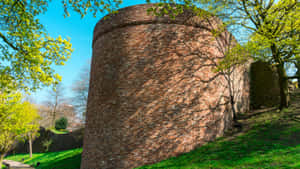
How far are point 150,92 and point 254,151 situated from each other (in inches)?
175

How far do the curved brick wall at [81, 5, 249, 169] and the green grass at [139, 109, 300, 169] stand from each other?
70 cm

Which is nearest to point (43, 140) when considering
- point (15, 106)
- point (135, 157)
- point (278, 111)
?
point (15, 106)

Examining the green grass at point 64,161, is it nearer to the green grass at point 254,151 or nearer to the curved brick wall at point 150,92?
the curved brick wall at point 150,92

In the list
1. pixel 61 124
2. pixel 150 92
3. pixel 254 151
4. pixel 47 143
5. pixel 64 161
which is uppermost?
pixel 150 92

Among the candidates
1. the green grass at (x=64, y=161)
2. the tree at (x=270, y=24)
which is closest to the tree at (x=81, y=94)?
the green grass at (x=64, y=161)

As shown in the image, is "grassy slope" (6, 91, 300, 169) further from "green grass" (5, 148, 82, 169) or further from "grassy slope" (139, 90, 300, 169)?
"green grass" (5, 148, 82, 169)

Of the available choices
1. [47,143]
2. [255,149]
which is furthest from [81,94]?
[255,149]

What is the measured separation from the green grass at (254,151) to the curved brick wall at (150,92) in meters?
0.70

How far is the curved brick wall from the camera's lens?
7.79 metres

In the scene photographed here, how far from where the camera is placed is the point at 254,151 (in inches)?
260

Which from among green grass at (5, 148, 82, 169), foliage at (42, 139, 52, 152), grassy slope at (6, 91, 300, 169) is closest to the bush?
foliage at (42, 139, 52, 152)

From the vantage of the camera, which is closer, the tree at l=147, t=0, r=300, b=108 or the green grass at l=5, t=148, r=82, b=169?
the tree at l=147, t=0, r=300, b=108

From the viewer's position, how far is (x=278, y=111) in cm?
1049

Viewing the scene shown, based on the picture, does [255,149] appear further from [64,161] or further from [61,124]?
[61,124]
